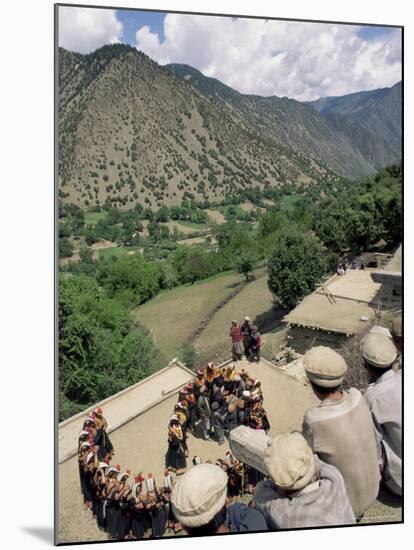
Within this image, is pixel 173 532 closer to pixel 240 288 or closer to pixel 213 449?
pixel 213 449

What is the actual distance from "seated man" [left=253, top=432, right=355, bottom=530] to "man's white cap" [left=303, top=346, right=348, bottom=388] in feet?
1.61

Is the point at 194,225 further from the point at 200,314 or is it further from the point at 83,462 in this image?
Answer: the point at 83,462

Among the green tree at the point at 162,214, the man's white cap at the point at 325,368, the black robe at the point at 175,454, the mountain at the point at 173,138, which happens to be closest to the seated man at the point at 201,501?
the man's white cap at the point at 325,368

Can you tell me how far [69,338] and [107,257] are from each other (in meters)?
1.12

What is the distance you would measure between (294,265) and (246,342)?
6.82 feet

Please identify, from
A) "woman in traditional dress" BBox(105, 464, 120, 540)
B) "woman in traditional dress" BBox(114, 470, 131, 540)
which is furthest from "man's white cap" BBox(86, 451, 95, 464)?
"woman in traditional dress" BBox(114, 470, 131, 540)

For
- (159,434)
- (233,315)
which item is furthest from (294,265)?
(159,434)

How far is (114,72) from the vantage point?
A: 22.9 feet

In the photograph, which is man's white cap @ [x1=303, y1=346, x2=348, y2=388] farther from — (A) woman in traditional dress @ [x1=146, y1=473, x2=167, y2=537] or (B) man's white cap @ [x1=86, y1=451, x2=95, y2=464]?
(B) man's white cap @ [x1=86, y1=451, x2=95, y2=464]

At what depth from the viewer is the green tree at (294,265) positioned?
9.29 m

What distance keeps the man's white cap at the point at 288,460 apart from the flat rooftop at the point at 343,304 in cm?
479

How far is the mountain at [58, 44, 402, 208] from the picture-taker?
649 cm

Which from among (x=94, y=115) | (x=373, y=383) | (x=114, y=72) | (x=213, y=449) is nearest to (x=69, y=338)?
(x=213, y=449)

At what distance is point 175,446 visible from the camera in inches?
280
